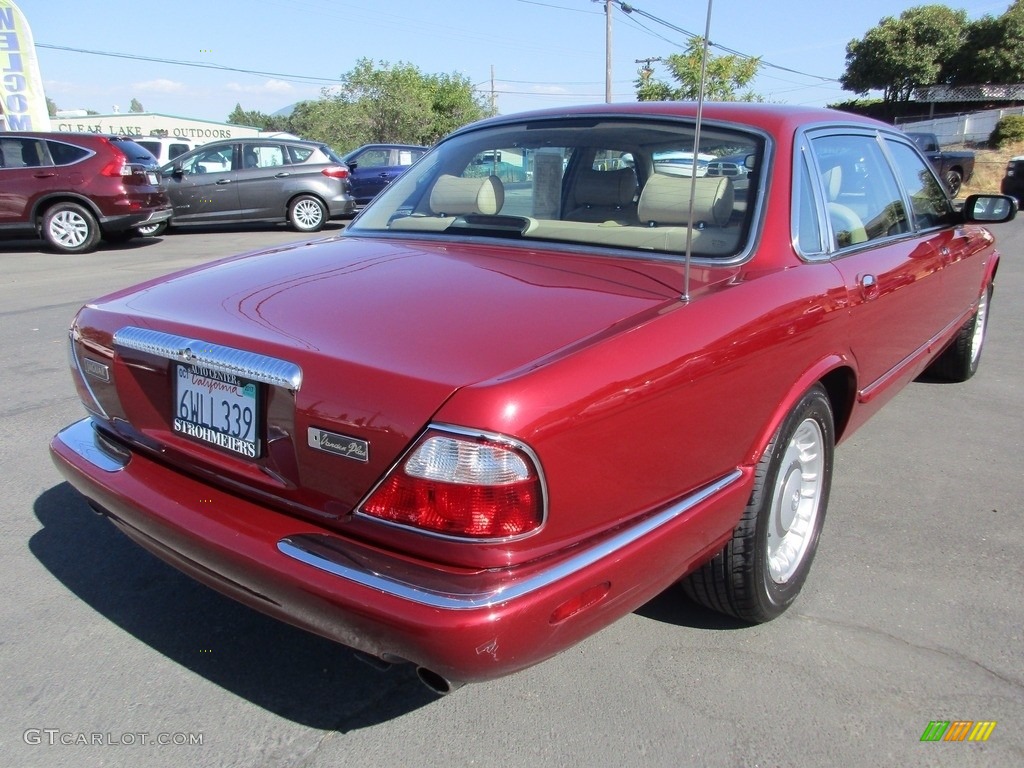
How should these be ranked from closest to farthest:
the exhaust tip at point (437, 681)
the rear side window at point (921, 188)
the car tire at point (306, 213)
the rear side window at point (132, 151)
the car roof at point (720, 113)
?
1. the exhaust tip at point (437, 681)
2. the car roof at point (720, 113)
3. the rear side window at point (921, 188)
4. the rear side window at point (132, 151)
5. the car tire at point (306, 213)

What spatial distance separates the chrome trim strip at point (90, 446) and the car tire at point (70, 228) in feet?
33.2

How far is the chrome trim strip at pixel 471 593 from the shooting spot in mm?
1701

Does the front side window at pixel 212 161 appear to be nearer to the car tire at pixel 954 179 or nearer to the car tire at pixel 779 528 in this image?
the car tire at pixel 779 528

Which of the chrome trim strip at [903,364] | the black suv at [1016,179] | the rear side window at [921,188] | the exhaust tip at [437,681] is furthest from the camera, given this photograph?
the black suv at [1016,179]

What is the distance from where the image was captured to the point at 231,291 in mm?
2389

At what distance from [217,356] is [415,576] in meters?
0.73

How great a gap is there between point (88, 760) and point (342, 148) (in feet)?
140

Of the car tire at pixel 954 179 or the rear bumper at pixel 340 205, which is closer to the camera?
the rear bumper at pixel 340 205

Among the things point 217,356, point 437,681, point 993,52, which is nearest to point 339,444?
point 217,356

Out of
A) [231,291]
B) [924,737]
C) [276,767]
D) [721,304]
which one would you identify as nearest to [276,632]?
[276,767]

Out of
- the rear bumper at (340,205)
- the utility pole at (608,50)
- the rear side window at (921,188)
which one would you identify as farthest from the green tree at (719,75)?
the rear side window at (921,188)

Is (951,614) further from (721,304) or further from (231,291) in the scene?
(231,291)

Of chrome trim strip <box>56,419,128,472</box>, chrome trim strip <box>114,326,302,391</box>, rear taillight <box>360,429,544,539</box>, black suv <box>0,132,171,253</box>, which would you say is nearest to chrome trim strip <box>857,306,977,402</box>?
rear taillight <box>360,429,544,539</box>

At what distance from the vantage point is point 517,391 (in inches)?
67.0
